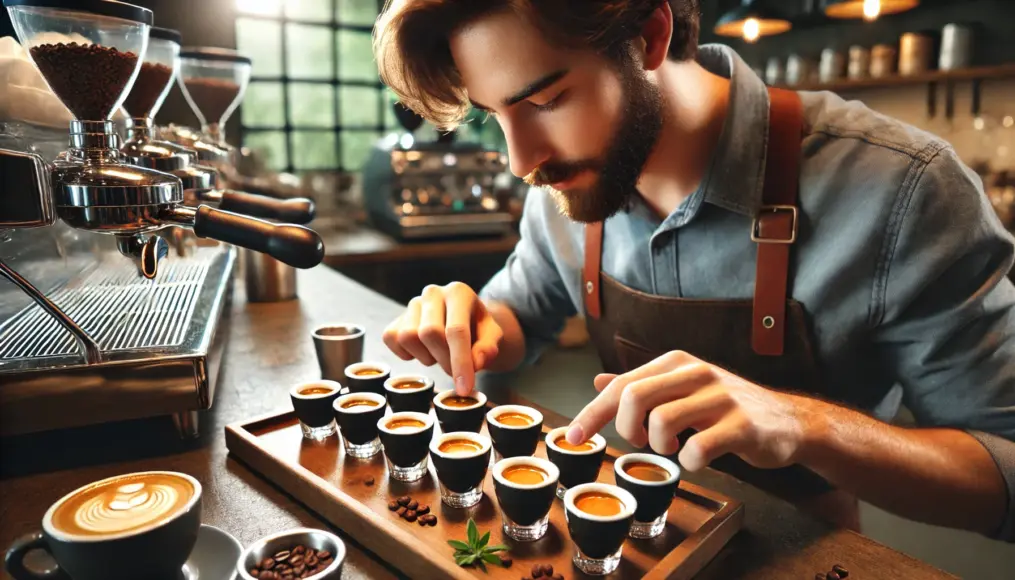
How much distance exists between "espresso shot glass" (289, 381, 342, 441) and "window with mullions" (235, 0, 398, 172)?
3667 millimetres

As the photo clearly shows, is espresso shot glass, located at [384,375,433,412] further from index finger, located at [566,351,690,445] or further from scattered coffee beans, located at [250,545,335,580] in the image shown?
scattered coffee beans, located at [250,545,335,580]

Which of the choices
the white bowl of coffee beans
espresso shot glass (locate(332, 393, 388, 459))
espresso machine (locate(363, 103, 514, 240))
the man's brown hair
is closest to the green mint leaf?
the white bowl of coffee beans

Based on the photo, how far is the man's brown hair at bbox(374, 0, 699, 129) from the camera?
1.13 metres

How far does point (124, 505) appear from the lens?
726 mm

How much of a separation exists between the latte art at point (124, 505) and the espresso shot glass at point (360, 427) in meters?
0.28

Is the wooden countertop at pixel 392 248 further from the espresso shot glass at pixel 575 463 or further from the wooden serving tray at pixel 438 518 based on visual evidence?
the espresso shot glass at pixel 575 463

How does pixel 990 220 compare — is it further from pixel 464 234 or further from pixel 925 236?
pixel 464 234

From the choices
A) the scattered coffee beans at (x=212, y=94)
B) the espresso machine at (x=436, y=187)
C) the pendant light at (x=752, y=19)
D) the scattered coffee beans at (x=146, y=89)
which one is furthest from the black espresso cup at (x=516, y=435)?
the espresso machine at (x=436, y=187)

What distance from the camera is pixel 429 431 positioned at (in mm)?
948

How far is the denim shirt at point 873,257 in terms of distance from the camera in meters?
1.16

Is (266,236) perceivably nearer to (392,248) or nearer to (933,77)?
(392,248)

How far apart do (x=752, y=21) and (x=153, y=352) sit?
303cm

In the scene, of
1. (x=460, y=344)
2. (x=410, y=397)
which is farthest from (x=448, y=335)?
(x=410, y=397)

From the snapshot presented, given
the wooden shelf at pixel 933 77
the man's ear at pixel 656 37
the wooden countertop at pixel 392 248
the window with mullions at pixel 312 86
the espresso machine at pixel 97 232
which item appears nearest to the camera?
the espresso machine at pixel 97 232
